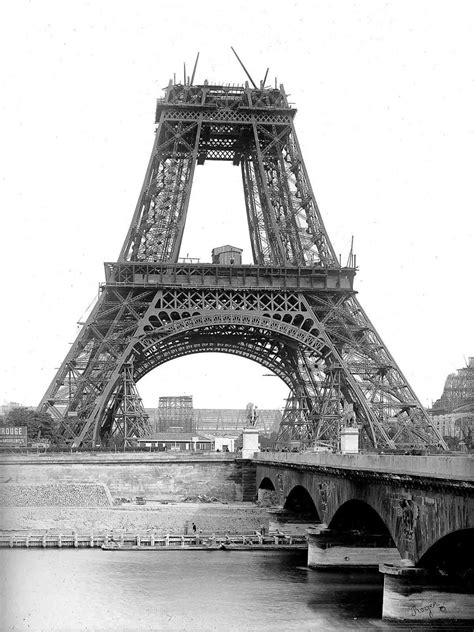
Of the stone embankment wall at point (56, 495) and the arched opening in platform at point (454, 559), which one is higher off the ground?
the stone embankment wall at point (56, 495)

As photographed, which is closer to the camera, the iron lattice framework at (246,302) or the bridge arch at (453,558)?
the bridge arch at (453,558)

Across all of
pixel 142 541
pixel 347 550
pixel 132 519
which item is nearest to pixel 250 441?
pixel 132 519

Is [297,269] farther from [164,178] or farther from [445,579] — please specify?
[445,579]

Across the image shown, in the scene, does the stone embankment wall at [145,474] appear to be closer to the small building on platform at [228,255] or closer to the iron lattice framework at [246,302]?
the iron lattice framework at [246,302]

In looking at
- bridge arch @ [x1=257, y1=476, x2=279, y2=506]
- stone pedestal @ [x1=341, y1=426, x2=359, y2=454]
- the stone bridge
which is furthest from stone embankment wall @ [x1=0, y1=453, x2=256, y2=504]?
the stone bridge

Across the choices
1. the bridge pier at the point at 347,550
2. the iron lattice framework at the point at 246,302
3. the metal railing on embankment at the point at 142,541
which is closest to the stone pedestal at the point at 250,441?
the iron lattice framework at the point at 246,302
